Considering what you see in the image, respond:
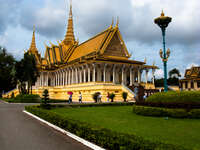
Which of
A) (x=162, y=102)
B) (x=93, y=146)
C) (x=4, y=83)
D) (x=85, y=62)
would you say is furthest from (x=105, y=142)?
(x=4, y=83)

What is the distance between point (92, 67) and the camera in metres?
38.5

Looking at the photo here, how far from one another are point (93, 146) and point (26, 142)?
2.23 m

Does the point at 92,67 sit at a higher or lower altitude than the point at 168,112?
higher

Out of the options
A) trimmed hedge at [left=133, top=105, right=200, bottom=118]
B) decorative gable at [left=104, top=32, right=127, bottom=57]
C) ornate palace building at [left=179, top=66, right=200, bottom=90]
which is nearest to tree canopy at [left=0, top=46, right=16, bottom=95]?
decorative gable at [left=104, top=32, right=127, bottom=57]

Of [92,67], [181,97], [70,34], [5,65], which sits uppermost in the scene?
[70,34]

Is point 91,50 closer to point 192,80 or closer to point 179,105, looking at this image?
point 192,80

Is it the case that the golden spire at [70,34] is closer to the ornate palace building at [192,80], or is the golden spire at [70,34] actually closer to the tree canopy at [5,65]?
the tree canopy at [5,65]

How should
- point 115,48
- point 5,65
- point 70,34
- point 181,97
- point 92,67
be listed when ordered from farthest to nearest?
point 5,65 → point 70,34 → point 115,48 → point 92,67 → point 181,97

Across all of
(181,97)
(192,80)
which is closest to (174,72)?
(192,80)

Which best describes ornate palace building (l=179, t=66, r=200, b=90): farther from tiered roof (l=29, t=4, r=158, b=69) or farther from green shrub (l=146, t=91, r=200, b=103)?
green shrub (l=146, t=91, r=200, b=103)

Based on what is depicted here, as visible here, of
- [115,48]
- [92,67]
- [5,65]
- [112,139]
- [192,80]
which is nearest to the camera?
[112,139]

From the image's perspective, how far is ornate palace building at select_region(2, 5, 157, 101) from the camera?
3291 cm

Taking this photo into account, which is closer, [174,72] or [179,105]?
[179,105]

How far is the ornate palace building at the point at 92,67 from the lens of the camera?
108 ft
